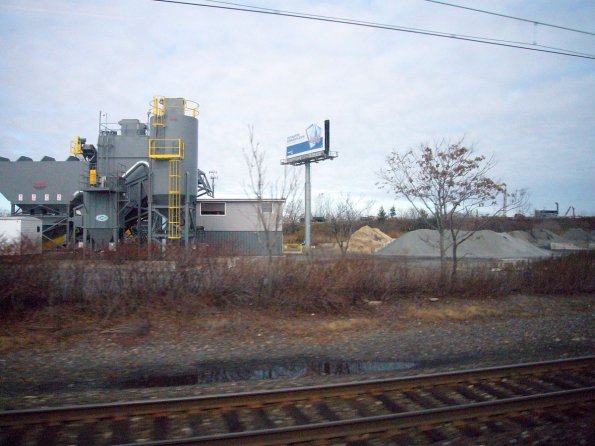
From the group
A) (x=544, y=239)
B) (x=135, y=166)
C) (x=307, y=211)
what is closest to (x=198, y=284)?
(x=135, y=166)

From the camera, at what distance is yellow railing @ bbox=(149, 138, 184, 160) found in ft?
96.1

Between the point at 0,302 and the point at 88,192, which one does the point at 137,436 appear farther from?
the point at 88,192

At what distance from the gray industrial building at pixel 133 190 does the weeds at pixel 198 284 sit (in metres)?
11.2

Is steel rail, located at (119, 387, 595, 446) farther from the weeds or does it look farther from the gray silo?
the gray silo

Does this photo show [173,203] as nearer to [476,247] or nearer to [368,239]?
[368,239]

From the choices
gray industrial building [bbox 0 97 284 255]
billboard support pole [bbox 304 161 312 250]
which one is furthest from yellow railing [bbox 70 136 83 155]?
billboard support pole [bbox 304 161 312 250]

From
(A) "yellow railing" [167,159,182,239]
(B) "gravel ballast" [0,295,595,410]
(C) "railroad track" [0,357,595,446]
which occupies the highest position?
(A) "yellow railing" [167,159,182,239]

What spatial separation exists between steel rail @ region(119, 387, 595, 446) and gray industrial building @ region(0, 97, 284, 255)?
774 inches

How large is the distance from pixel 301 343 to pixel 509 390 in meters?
4.74

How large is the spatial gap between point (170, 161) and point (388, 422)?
26823 mm

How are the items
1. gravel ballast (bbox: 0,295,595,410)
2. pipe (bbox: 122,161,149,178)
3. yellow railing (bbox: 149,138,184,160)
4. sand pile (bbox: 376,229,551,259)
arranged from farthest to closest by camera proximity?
sand pile (bbox: 376,229,551,259)
pipe (bbox: 122,161,149,178)
yellow railing (bbox: 149,138,184,160)
gravel ballast (bbox: 0,295,595,410)

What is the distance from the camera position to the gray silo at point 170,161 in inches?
1160

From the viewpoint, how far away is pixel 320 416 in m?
5.95

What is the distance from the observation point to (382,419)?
5.51m
